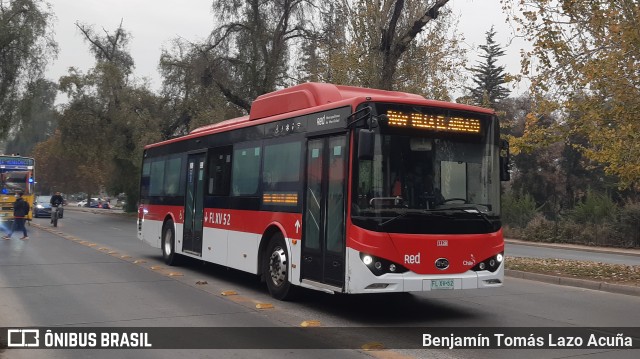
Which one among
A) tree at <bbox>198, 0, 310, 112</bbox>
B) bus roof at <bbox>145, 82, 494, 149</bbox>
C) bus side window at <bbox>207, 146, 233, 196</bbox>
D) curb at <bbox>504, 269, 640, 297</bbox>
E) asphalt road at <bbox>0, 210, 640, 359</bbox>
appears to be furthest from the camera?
tree at <bbox>198, 0, 310, 112</bbox>

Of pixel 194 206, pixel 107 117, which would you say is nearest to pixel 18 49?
pixel 107 117

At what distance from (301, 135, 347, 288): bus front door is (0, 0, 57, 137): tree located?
34418mm

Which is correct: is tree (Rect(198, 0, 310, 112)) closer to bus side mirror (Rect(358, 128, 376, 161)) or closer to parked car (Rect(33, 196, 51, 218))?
parked car (Rect(33, 196, 51, 218))

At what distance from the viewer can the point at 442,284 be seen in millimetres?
8359

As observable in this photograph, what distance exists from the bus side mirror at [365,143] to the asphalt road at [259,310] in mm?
2295

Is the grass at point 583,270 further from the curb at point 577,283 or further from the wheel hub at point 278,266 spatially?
the wheel hub at point 278,266

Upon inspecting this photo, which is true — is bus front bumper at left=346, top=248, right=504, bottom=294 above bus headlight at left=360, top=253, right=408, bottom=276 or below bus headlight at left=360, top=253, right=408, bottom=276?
below

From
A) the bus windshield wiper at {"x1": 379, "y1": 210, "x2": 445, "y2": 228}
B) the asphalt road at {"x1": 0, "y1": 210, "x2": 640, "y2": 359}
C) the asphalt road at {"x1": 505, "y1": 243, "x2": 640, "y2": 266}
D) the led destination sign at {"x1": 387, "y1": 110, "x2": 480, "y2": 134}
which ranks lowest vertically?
the asphalt road at {"x1": 505, "y1": 243, "x2": 640, "y2": 266}

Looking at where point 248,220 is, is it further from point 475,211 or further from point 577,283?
point 577,283

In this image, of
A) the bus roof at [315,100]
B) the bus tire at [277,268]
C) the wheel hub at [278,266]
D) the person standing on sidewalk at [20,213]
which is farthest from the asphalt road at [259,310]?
the person standing on sidewalk at [20,213]

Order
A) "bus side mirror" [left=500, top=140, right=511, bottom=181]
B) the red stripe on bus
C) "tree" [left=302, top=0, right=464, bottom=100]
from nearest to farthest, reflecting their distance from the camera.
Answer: "bus side mirror" [left=500, top=140, right=511, bottom=181] → the red stripe on bus → "tree" [left=302, top=0, right=464, bottom=100]

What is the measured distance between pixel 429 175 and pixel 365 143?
44.6 inches

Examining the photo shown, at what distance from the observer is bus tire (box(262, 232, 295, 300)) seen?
32.5 ft

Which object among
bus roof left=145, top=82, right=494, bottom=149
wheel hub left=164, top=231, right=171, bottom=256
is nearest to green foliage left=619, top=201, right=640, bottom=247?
bus roof left=145, top=82, right=494, bottom=149
